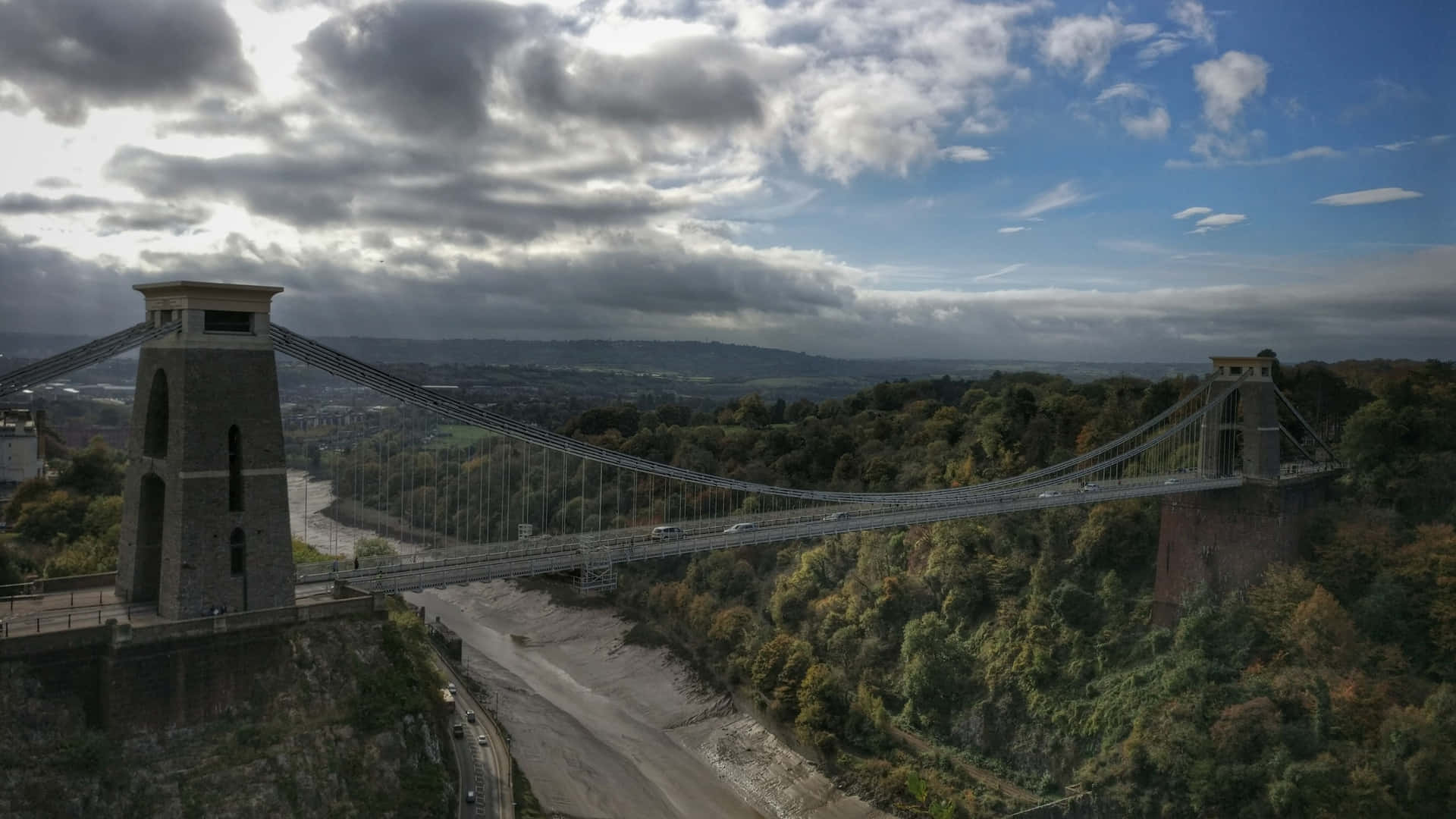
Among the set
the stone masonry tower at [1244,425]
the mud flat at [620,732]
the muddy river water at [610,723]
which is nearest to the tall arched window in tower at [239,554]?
the muddy river water at [610,723]

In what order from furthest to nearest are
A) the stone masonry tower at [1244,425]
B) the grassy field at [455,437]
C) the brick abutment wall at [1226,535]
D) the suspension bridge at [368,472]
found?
the grassy field at [455,437]
the stone masonry tower at [1244,425]
the brick abutment wall at [1226,535]
the suspension bridge at [368,472]

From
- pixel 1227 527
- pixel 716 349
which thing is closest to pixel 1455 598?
pixel 1227 527

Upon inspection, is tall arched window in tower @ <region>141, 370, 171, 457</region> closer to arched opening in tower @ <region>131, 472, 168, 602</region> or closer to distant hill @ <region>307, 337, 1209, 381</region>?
arched opening in tower @ <region>131, 472, 168, 602</region>

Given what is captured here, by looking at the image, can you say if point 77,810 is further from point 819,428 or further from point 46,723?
point 819,428

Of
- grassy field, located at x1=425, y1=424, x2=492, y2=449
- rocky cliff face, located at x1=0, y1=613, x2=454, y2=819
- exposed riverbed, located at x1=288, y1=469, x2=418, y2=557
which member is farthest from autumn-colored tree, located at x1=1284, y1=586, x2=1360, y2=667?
grassy field, located at x1=425, y1=424, x2=492, y2=449

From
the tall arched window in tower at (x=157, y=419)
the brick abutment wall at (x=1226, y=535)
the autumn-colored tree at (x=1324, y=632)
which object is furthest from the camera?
the brick abutment wall at (x=1226, y=535)

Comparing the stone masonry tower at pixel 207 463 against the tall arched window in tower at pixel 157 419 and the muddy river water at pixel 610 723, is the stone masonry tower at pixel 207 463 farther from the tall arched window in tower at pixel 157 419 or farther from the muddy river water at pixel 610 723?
the muddy river water at pixel 610 723

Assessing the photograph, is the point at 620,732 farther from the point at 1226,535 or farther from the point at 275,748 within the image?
the point at 1226,535
